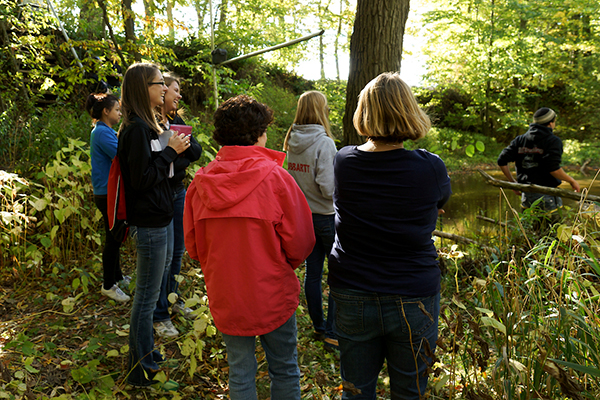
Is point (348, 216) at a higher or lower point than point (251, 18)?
lower

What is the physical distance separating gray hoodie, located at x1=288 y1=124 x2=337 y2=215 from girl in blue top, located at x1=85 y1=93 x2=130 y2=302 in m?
1.46

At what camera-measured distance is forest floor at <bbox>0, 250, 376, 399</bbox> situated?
2193 millimetres

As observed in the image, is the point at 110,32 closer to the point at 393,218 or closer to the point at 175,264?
the point at 175,264

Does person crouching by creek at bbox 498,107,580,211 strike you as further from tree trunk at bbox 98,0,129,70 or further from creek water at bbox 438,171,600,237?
tree trunk at bbox 98,0,129,70

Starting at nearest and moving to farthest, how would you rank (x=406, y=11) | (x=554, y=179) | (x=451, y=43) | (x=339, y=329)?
(x=339, y=329)
(x=406, y=11)
(x=554, y=179)
(x=451, y=43)

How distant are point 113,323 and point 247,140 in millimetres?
2105

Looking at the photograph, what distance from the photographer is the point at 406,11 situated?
3.50 m

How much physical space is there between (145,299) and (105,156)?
1.50 meters

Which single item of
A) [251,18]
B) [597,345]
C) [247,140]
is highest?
[251,18]

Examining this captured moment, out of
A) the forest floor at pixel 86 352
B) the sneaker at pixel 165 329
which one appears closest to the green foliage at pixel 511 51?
the forest floor at pixel 86 352

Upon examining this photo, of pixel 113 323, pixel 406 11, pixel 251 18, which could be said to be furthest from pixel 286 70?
pixel 113 323

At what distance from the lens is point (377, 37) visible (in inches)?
135

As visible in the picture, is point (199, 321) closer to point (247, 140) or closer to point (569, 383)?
point (247, 140)

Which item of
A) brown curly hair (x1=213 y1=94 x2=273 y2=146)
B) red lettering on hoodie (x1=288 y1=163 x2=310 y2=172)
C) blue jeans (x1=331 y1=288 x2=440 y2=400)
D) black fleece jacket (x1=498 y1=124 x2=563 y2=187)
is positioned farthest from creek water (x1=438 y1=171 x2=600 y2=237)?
brown curly hair (x1=213 y1=94 x2=273 y2=146)
